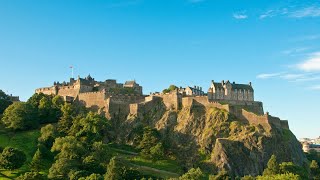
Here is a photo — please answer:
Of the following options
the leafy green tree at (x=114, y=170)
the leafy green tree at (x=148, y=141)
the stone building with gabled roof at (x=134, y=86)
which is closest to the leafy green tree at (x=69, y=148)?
the leafy green tree at (x=114, y=170)

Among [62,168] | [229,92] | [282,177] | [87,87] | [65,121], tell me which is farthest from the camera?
[87,87]

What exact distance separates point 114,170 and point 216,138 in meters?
28.9

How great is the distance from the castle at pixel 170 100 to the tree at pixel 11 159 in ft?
90.9

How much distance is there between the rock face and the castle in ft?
5.12

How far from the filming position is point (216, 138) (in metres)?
104

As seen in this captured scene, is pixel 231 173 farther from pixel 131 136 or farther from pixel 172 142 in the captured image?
pixel 131 136

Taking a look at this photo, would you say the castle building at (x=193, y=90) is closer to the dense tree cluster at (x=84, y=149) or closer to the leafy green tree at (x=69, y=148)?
the dense tree cluster at (x=84, y=149)

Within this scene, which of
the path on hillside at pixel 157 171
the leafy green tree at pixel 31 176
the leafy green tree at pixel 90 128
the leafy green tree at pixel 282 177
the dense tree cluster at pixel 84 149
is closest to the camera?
the leafy green tree at pixel 31 176

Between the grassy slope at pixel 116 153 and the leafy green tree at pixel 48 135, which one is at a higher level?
the leafy green tree at pixel 48 135

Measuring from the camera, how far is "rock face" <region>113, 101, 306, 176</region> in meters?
102

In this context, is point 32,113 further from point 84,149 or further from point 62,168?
point 62,168

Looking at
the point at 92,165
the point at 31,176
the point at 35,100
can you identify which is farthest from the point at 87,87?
the point at 31,176

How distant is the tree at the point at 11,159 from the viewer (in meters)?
89.8

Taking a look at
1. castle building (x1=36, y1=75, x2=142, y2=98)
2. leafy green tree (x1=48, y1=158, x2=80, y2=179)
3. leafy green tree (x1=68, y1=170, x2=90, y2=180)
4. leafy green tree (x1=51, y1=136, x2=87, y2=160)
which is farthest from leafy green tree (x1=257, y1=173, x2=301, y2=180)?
castle building (x1=36, y1=75, x2=142, y2=98)
